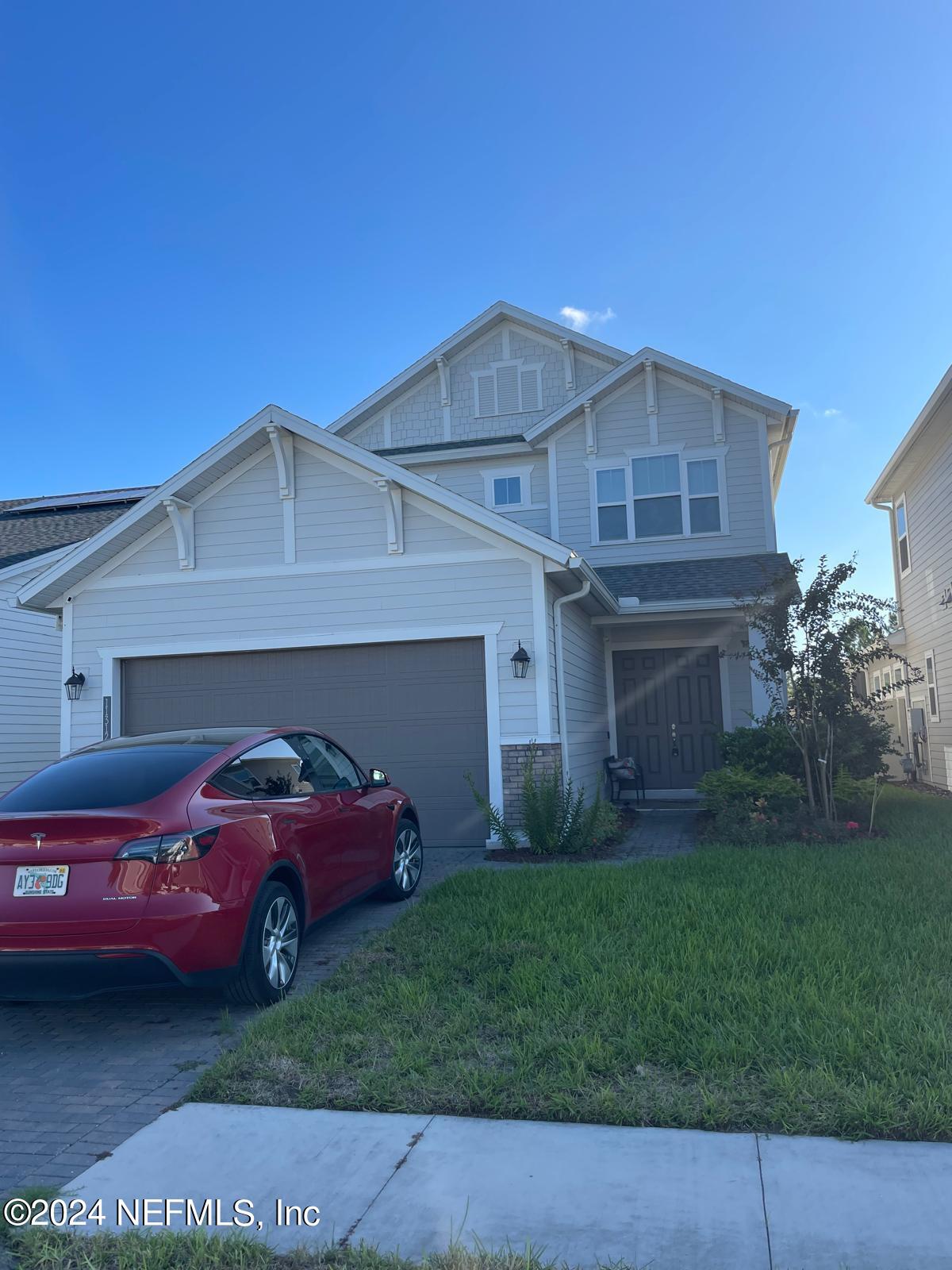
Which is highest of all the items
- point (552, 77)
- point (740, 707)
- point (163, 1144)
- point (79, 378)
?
point (552, 77)

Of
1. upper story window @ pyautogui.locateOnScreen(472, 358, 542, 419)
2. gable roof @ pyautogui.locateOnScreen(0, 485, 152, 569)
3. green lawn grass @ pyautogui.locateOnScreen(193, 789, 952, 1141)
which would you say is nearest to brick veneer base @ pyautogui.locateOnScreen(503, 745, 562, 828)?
green lawn grass @ pyautogui.locateOnScreen(193, 789, 952, 1141)

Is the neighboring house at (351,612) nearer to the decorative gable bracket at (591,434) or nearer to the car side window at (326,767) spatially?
the decorative gable bracket at (591,434)

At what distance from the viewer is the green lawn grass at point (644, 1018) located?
11.7 ft

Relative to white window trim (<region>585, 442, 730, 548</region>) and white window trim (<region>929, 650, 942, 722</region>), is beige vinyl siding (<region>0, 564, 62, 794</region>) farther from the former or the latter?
white window trim (<region>929, 650, 942, 722</region>)

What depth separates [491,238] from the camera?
48.0 feet

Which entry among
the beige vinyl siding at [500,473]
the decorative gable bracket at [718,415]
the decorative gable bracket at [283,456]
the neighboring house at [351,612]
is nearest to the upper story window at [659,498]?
the decorative gable bracket at [718,415]

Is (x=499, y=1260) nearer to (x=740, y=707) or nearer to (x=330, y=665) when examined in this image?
(x=330, y=665)

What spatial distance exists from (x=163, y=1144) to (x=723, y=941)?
3355 mm

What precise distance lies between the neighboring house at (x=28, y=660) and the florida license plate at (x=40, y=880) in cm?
1053

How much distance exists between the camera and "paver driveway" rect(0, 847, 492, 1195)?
3.49m

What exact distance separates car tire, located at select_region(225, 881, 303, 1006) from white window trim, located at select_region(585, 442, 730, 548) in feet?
34.1

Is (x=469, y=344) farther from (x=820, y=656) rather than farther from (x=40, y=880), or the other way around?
(x=40, y=880)

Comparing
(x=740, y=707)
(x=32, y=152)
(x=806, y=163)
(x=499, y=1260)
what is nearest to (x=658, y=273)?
(x=806, y=163)

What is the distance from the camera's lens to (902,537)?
16.9m
